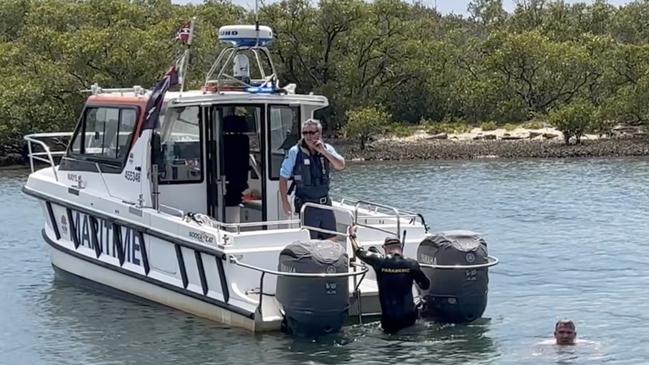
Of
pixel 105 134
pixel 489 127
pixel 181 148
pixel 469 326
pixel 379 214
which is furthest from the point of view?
pixel 489 127

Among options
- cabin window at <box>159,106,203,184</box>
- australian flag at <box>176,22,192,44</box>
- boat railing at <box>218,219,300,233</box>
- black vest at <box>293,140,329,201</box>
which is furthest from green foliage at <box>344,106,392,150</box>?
boat railing at <box>218,219,300,233</box>

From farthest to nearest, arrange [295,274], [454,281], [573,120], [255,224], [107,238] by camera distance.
Result: [573,120] → [107,238] → [255,224] → [454,281] → [295,274]

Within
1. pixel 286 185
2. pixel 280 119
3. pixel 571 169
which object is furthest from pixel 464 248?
pixel 571 169

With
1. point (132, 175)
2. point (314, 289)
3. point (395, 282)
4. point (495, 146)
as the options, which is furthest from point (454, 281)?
point (495, 146)

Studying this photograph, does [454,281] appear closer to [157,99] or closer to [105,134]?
[157,99]

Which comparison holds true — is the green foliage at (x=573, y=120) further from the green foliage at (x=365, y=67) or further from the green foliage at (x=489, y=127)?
the green foliage at (x=489, y=127)

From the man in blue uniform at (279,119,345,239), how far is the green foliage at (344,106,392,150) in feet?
97.7

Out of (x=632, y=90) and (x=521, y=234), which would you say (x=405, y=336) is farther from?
(x=632, y=90)

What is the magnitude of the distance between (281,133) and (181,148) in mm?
1224

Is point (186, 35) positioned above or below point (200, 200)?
above

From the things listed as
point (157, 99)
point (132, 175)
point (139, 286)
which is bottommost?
point (139, 286)

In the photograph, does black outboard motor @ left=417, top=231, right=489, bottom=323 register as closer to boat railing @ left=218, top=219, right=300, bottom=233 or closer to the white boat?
the white boat

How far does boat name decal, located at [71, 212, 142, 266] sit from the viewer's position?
13.6 m

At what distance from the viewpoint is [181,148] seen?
45.0 ft
